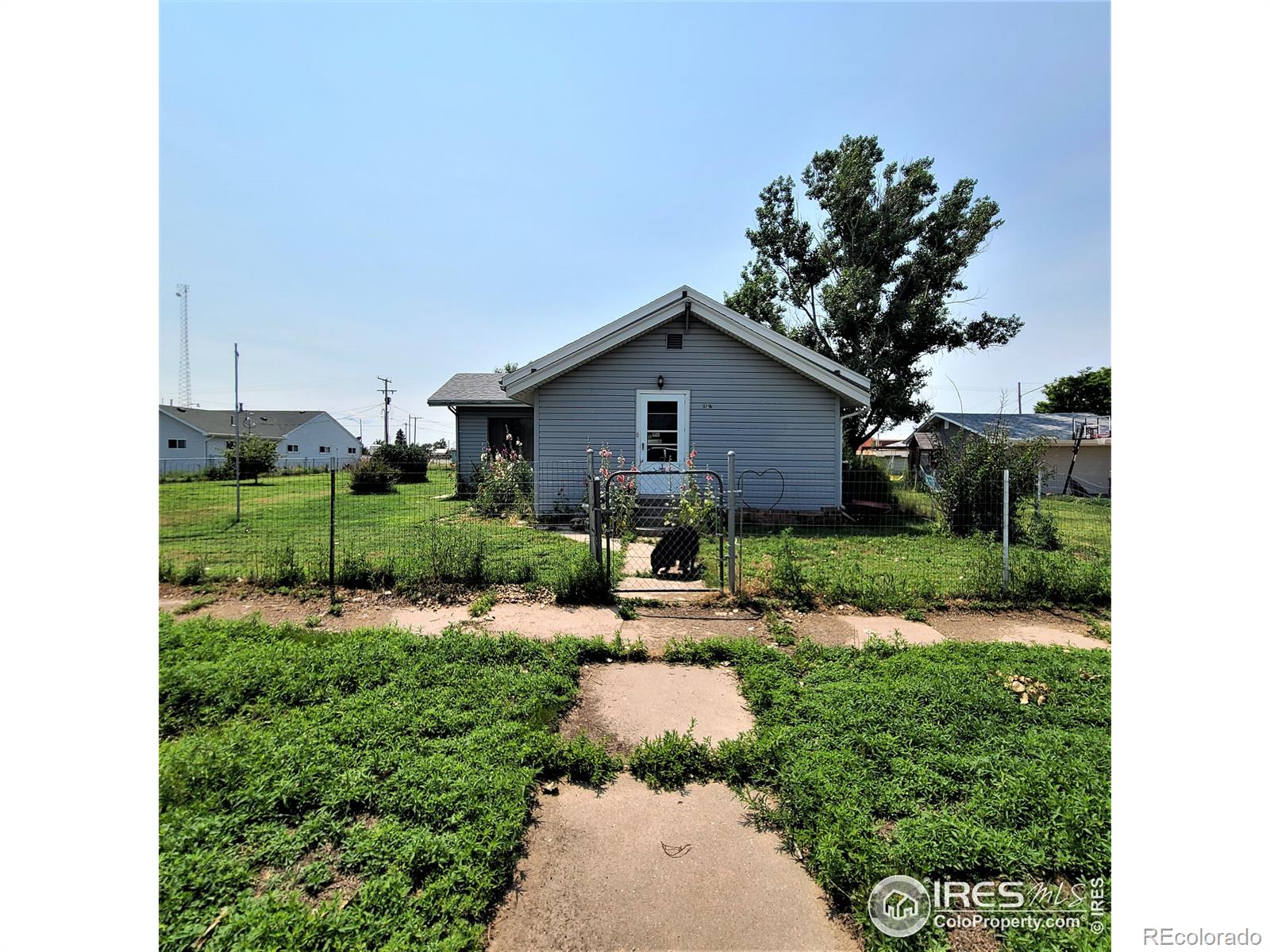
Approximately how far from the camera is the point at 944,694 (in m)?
3.24

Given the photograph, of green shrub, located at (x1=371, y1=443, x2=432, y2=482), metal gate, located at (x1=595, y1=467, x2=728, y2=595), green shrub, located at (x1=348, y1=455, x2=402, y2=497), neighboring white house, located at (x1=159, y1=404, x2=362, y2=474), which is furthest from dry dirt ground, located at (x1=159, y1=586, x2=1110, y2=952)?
neighboring white house, located at (x1=159, y1=404, x2=362, y2=474)

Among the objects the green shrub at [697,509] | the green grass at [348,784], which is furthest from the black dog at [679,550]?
the green grass at [348,784]

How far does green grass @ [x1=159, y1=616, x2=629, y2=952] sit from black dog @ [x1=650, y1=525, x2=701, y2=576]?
2.55 meters

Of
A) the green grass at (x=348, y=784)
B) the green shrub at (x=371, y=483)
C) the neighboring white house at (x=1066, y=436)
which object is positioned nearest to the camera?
the green grass at (x=348, y=784)

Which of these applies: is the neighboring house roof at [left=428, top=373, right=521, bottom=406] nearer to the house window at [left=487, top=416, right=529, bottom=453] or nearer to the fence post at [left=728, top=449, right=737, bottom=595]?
the house window at [left=487, top=416, right=529, bottom=453]

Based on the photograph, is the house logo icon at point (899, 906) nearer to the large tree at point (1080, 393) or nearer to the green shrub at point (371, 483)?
the green shrub at point (371, 483)

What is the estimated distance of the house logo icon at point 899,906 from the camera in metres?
1.73

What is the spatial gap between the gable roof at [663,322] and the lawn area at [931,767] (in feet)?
23.0

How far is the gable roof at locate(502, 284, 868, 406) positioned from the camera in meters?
9.90

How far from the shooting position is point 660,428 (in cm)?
1048

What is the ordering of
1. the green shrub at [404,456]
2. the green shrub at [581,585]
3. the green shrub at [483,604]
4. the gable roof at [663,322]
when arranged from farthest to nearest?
the green shrub at [404,456], the gable roof at [663,322], the green shrub at [581,585], the green shrub at [483,604]

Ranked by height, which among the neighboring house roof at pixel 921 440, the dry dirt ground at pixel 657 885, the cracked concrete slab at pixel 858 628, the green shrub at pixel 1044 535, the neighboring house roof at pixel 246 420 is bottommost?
the dry dirt ground at pixel 657 885
